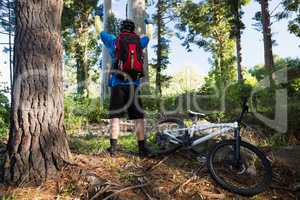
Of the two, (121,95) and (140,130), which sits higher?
(121,95)

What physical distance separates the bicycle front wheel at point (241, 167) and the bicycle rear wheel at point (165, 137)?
0.90m

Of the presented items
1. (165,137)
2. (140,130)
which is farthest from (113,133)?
(165,137)

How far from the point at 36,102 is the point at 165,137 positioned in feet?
8.07

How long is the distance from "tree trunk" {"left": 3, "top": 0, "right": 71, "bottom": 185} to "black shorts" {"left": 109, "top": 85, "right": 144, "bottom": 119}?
1038 mm

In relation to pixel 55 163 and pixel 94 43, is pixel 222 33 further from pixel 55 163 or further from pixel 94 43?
pixel 55 163

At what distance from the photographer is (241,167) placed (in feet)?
16.3

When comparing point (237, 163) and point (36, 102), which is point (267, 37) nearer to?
point (237, 163)

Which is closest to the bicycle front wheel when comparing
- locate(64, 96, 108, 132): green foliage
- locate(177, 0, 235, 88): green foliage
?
locate(64, 96, 108, 132): green foliage

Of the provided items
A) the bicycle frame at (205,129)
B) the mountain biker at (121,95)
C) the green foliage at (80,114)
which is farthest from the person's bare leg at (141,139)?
the green foliage at (80,114)

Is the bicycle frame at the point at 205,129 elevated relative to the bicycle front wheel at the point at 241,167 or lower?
elevated

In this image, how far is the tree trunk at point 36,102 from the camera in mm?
4328

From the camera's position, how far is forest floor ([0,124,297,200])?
4164mm

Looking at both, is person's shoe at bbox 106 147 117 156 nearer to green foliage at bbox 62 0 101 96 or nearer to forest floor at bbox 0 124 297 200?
forest floor at bbox 0 124 297 200

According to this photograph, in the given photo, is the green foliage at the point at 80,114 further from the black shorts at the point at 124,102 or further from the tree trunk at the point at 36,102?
the tree trunk at the point at 36,102
